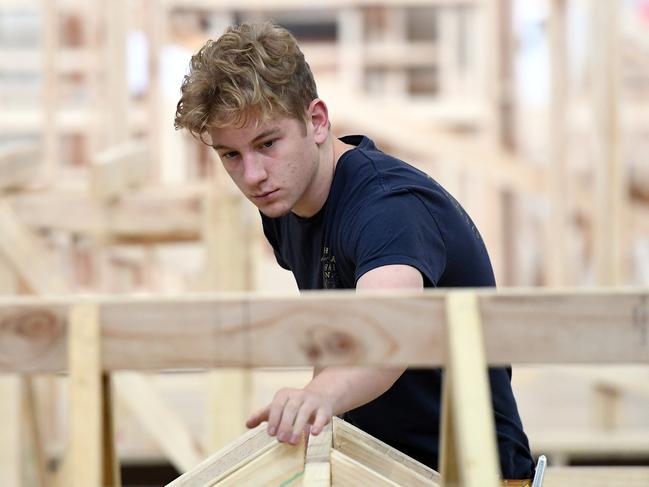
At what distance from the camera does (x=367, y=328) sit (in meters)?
1.63

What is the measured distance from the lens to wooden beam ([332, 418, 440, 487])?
2.01m

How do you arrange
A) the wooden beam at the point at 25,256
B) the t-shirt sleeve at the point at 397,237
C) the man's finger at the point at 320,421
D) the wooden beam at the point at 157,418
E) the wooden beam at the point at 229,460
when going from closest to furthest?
the man's finger at the point at 320,421
the wooden beam at the point at 229,460
the t-shirt sleeve at the point at 397,237
the wooden beam at the point at 25,256
the wooden beam at the point at 157,418

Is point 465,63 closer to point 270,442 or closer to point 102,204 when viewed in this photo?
point 102,204

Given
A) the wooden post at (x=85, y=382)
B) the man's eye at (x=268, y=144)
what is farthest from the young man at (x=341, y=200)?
the wooden post at (x=85, y=382)

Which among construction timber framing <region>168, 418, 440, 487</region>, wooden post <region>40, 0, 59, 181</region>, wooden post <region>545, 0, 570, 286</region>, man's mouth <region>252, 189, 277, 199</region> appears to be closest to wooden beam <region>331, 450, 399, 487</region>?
construction timber framing <region>168, 418, 440, 487</region>

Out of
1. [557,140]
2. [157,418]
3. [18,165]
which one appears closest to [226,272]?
[157,418]

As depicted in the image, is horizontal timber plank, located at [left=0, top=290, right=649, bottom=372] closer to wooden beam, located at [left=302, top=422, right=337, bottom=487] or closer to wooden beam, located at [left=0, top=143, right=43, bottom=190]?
wooden beam, located at [left=302, top=422, right=337, bottom=487]

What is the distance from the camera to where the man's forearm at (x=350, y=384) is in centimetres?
186

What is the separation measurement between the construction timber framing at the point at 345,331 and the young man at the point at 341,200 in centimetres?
28

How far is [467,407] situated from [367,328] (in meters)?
0.19

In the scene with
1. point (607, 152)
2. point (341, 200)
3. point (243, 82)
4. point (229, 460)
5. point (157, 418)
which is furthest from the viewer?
point (607, 152)

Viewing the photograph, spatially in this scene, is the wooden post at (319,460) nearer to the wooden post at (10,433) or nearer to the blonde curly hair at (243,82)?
the blonde curly hair at (243,82)

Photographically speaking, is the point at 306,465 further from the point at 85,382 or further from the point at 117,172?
the point at 117,172

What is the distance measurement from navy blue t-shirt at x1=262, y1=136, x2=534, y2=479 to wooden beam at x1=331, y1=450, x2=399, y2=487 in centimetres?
35
